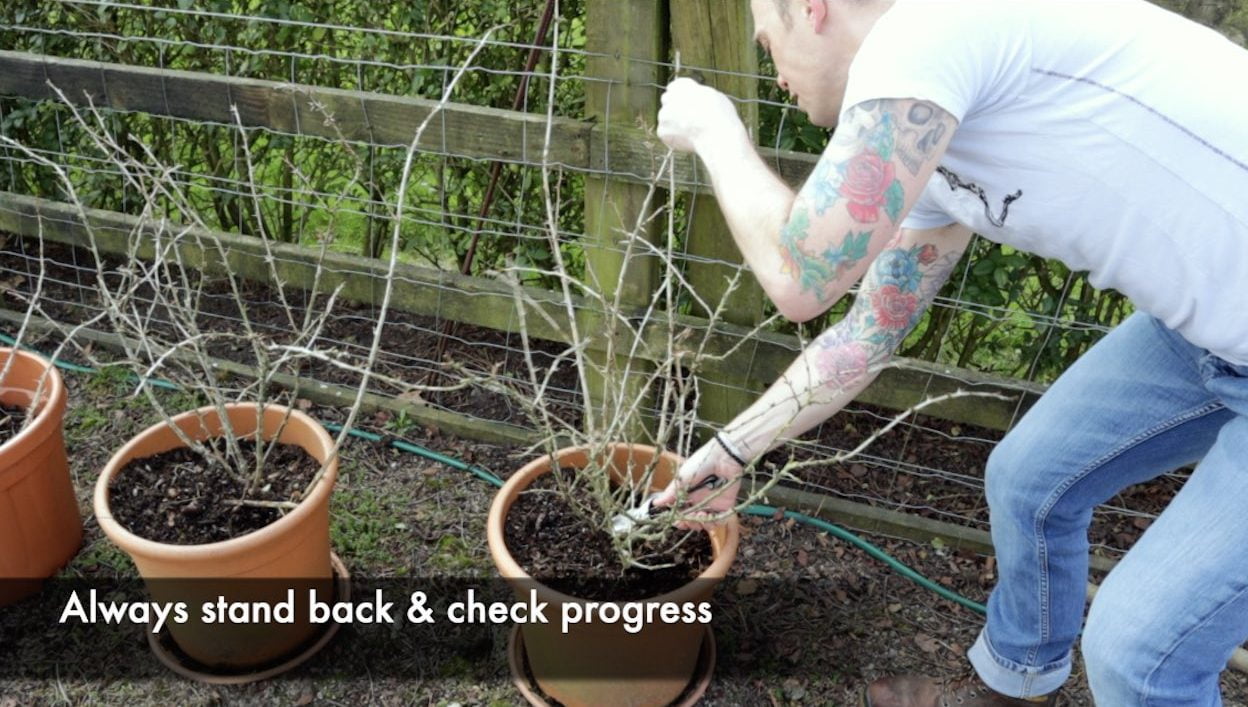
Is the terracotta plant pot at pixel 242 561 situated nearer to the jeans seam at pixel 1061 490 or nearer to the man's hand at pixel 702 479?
the man's hand at pixel 702 479

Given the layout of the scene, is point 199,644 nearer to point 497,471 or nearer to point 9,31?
point 497,471

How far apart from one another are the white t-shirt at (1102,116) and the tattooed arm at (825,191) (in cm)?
4

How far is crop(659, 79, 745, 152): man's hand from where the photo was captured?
1638 millimetres

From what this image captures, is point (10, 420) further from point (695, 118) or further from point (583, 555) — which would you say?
point (695, 118)

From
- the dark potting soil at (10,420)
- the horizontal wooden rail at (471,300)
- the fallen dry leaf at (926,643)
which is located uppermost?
the horizontal wooden rail at (471,300)

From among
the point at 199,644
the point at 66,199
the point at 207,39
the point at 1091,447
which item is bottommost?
the point at 199,644

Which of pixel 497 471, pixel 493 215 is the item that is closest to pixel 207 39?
pixel 493 215

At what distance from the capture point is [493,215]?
3.29 metres

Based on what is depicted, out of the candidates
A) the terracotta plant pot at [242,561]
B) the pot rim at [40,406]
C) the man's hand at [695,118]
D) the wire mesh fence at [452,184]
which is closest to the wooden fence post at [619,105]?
the wire mesh fence at [452,184]

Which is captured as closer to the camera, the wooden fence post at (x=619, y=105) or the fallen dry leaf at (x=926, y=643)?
the wooden fence post at (x=619, y=105)

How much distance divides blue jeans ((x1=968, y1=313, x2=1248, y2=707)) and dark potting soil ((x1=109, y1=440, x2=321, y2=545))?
4.98 ft

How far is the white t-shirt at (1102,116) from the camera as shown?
4.27ft

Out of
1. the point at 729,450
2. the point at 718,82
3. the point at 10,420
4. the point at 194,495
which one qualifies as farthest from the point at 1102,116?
the point at 10,420

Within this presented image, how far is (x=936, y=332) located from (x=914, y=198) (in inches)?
A: 66.9
